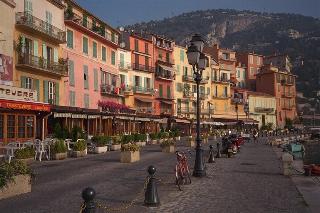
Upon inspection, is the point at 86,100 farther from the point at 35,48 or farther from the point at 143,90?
the point at 143,90

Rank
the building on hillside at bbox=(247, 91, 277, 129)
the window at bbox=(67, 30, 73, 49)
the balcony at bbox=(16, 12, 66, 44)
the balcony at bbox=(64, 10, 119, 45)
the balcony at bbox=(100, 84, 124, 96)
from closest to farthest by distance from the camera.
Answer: the balcony at bbox=(16, 12, 66, 44)
the window at bbox=(67, 30, 73, 49)
the balcony at bbox=(64, 10, 119, 45)
the balcony at bbox=(100, 84, 124, 96)
the building on hillside at bbox=(247, 91, 277, 129)

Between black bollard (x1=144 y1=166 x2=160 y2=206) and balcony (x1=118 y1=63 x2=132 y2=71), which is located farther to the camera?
balcony (x1=118 y1=63 x2=132 y2=71)

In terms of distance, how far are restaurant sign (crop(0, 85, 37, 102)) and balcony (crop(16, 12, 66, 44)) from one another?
7.02 metres

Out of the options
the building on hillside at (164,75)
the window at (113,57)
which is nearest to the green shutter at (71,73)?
the window at (113,57)

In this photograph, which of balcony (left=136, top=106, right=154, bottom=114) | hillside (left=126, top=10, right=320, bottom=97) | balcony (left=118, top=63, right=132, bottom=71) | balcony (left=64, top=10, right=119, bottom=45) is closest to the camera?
balcony (left=64, top=10, right=119, bottom=45)

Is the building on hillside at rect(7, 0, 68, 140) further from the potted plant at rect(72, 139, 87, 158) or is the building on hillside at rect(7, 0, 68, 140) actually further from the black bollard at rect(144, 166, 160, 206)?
the black bollard at rect(144, 166, 160, 206)

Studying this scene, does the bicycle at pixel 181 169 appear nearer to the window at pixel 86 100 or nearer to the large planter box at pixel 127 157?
the large planter box at pixel 127 157

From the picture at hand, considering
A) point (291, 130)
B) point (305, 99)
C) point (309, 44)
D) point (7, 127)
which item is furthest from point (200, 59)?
point (309, 44)

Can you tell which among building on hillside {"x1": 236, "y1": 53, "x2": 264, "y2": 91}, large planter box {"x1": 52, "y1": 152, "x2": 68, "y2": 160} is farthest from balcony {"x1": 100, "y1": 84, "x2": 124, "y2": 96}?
building on hillside {"x1": 236, "y1": 53, "x2": 264, "y2": 91}

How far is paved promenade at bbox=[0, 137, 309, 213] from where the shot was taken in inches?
380

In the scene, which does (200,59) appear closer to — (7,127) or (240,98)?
(7,127)

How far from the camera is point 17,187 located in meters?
10.9

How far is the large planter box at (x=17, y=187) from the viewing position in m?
10.5

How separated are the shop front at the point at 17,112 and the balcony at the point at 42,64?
5.59 metres
